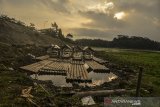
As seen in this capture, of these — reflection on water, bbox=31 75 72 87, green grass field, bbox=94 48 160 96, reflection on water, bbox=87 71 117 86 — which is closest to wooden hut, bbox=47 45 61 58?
green grass field, bbox=94 48 160 96

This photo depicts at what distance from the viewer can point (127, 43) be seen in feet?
Answer: 579

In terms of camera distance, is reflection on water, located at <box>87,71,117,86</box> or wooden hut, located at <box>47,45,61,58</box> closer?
reflection on water, located at <box>87,71,117,86</box>

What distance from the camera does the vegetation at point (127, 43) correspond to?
16775 cm

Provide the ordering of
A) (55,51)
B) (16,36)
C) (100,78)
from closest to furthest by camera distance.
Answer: (100,78) → (55,51) → (16,36)

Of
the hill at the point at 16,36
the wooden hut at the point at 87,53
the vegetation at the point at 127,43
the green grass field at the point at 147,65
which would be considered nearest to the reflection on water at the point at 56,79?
the green grass field at the point at 147,65

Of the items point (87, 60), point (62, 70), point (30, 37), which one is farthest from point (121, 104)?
point (30, 37)

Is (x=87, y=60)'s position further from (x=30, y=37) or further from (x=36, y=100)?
(x=30, y=37)

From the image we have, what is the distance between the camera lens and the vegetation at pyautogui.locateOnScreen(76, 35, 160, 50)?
6604 inches

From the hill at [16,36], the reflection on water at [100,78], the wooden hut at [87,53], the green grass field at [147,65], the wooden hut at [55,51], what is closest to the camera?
the green grass field at [147,65]

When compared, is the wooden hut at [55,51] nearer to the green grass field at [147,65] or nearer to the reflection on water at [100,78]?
the green grass field at [147,65]

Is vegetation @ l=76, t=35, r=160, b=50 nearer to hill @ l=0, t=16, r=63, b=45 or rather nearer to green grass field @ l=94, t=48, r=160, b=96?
hill @ l=0, t=16, r=63, b=45

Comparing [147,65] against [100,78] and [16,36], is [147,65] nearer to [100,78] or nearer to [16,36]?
[100,78]

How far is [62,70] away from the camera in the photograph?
37812mm

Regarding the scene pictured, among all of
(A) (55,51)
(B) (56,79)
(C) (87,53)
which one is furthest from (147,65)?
(B) (56,79)
